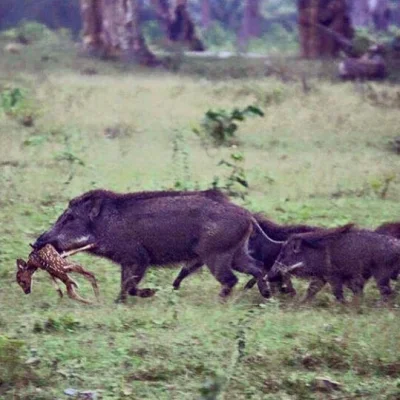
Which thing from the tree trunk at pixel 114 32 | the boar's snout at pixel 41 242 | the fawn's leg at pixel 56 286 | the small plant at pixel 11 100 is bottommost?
the tree trunk at pixel 114 32

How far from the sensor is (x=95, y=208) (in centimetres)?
859

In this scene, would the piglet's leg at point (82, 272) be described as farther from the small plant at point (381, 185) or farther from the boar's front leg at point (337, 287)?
the small plant at point (381, 185)

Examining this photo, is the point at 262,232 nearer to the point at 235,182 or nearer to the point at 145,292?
the point at 145,292

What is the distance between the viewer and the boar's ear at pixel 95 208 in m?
8.59

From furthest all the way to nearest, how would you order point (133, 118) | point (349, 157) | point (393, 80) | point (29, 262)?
point (393, 80), point (133, 118), point (349, 157), point (29, 262)

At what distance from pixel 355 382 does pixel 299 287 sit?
2.61 meters

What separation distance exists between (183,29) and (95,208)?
2400 centimetres

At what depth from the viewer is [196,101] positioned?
18609 mm

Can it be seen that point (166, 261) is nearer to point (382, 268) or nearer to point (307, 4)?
point (382, 268)

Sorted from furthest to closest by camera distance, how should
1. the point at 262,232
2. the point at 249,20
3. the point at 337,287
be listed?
the point at 249,20, the point at 262,232, the point at 337,287

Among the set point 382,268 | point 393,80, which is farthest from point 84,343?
point 393,80

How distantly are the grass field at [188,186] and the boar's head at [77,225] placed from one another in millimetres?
332

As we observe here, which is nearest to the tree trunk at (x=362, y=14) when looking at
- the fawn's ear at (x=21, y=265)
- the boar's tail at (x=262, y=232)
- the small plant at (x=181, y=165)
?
the small plant at (x=181, y=165)

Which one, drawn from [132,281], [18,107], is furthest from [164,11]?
[132,281]
